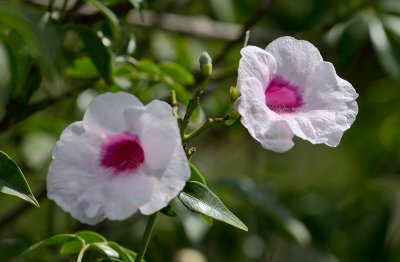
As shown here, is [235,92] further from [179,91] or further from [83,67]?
[83,67]

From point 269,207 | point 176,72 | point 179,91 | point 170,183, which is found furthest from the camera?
point 269,207

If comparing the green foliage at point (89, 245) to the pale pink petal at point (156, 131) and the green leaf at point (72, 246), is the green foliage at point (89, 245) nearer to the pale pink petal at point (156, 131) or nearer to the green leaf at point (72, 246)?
the green leaf at point (72, 246)

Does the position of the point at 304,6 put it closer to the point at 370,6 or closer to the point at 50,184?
the point at 370,6

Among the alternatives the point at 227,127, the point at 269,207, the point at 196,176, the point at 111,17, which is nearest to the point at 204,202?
the point at 196,176

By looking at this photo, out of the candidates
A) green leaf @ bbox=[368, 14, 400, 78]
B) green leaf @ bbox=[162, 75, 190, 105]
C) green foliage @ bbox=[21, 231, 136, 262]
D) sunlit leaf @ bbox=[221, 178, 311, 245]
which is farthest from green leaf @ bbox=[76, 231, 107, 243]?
green leaf @ bbox=[368, 14, 400, 78]

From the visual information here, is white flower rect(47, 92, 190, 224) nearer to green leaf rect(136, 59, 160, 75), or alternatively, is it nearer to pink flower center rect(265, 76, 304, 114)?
pink flower center rect(265, 76, 304, 114)

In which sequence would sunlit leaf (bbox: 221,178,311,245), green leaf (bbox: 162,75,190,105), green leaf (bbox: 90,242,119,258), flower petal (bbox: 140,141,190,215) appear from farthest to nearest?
sunlit leaf (bbox: 221,178,311,245) < green leaf (bbox: 162,75,190,105) < green leaf (bbox: 90,242,119,258) < flower petal (bbox: 140,141,190,215)

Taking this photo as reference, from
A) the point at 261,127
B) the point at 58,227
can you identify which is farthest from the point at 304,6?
the point at 261,127
